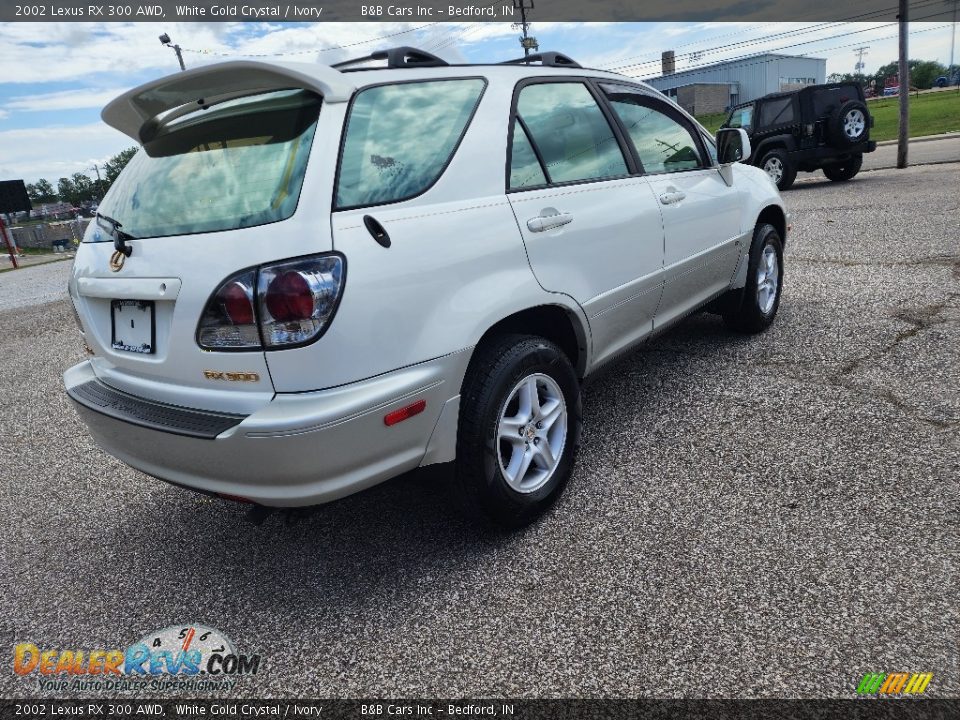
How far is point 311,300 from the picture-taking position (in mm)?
1947

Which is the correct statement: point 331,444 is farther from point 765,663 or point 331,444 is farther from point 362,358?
point 765,663

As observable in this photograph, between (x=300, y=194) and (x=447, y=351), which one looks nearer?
(x=300, y=194)

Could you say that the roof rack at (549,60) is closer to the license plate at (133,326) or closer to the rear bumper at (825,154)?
the license plate at (133,326)

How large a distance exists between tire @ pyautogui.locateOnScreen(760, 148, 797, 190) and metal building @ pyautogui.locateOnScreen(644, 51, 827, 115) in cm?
6153

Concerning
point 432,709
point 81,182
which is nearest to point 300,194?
point 432,709

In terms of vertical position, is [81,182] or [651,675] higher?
[81,182]

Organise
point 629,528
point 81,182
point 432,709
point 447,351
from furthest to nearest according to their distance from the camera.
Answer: point 81,182
point 629,528
point 447,351
point 432,709

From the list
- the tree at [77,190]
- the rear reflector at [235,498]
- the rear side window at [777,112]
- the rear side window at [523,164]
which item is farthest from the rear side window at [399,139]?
the tree at [77,190]

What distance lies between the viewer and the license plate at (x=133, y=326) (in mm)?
2236

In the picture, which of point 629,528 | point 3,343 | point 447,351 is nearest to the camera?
point 447,351

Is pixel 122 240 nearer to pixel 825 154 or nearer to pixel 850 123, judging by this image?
pixel 825 154

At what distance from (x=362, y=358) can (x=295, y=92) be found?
957mm

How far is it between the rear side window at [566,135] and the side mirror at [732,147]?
1188mm

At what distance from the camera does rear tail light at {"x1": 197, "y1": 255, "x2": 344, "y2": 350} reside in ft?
6.38
